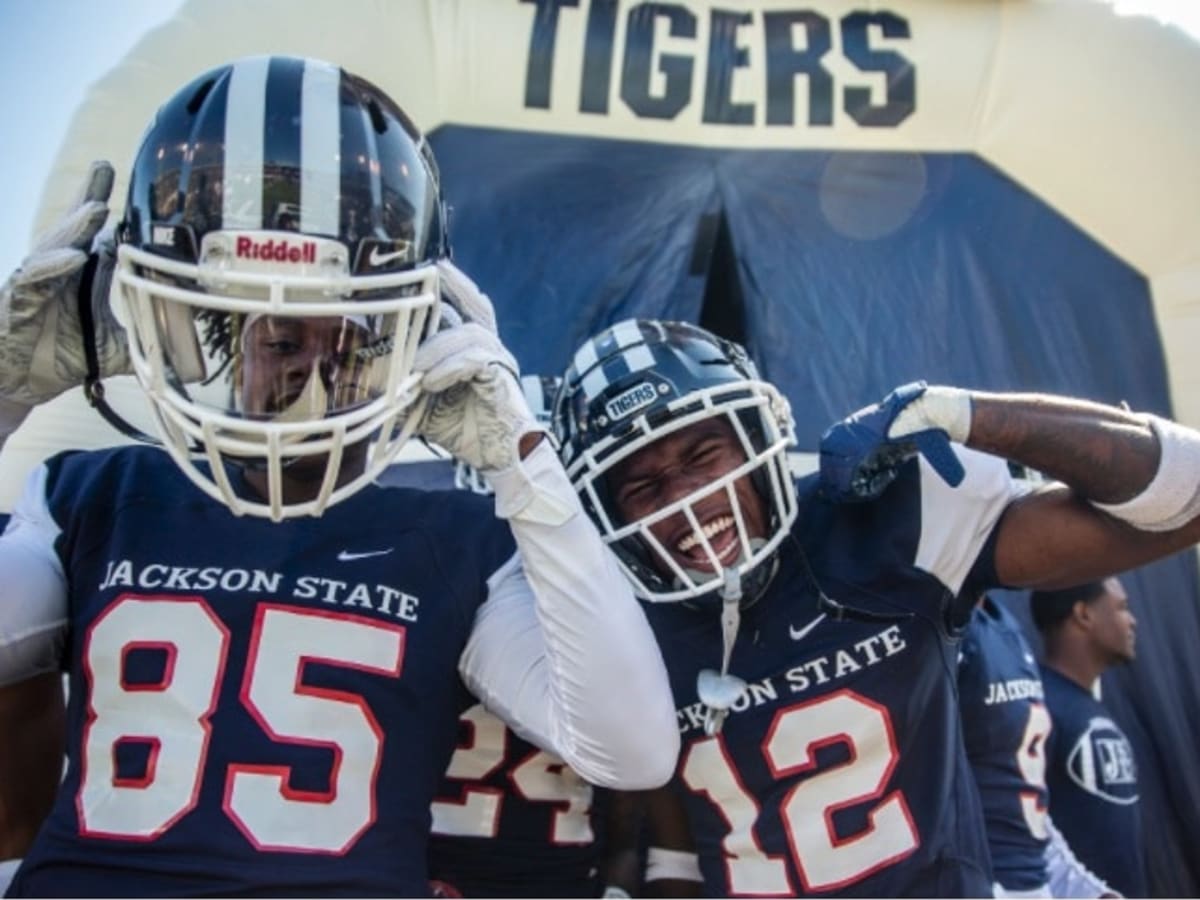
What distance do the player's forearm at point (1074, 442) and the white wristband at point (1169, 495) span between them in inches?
0.4

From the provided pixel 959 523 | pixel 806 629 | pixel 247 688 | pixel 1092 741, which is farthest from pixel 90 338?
pixel 1092 741

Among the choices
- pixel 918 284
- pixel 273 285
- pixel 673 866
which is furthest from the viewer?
pixel 918 284

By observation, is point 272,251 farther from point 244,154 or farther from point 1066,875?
point 1066,875

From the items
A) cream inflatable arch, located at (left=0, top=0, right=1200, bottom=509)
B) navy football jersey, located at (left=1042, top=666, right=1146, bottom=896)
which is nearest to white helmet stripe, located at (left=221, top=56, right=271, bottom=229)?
cream inflatable arch, located at (left=0, top=0, right=1200, bottom=509)

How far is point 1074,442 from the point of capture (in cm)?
151

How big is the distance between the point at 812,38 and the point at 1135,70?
2.10 ft

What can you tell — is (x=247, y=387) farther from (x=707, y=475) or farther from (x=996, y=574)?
(x=996, y=574)

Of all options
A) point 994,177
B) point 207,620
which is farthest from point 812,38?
point 207,620

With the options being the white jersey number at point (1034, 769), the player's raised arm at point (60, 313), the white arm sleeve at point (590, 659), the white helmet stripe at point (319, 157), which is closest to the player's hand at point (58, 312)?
the player's raised arm at point (60, 313)

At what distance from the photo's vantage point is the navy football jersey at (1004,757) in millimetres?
2234

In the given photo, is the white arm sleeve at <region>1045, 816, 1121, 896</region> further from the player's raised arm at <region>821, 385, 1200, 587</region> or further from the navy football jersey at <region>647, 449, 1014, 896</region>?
the player's raised arm at <region>821, 385, 1200, 587</region>

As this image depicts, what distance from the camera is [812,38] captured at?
257cm

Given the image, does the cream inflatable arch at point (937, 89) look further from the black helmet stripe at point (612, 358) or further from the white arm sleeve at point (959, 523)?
the white arm sleeve at point (959, 523)

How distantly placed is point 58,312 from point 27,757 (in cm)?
57
